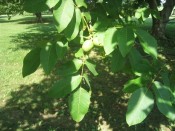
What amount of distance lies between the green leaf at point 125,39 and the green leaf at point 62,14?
0.70 ft

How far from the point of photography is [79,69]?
1.50 metres

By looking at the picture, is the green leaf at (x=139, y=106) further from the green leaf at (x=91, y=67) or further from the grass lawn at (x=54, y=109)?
the grass lawn at (x=54, y=109)

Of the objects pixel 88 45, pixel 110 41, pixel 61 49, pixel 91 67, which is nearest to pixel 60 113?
pixel 91 67

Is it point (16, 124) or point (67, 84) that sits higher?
point (67, 84)

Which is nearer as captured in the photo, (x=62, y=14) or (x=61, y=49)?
(x=62, y=14)

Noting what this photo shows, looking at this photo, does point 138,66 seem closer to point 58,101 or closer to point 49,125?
point 49,125

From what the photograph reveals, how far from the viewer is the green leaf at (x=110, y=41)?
3.74ft

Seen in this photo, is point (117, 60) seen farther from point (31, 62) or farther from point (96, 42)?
point (31, 62)

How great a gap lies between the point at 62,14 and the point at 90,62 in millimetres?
441

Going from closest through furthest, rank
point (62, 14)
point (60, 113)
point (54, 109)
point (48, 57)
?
1. point (62, 14)
2. point (48, 57)
3. point (60, 113)
4. point (54, 109)

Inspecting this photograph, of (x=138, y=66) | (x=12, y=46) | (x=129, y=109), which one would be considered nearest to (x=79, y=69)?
(x=138, y=66)

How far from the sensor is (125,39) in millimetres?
1137

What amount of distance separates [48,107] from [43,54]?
5.26 meters

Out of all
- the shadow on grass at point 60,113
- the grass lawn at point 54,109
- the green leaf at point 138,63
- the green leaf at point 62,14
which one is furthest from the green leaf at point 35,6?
the shadow on grass at point 60,113
